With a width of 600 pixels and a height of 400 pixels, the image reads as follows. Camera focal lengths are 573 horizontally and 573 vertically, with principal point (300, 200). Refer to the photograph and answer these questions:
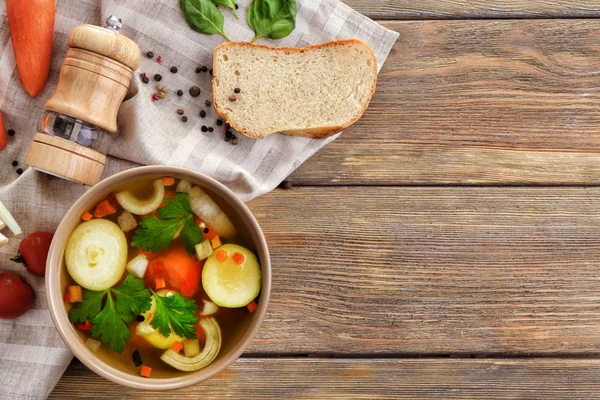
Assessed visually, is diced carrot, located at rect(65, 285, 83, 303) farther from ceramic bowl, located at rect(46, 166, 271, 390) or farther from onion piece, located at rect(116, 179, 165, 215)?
onion piece, located at rect(116, 179, 165, 215)

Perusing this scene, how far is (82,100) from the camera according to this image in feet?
4.69

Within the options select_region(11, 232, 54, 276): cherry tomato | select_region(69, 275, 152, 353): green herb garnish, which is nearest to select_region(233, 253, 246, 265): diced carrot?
select_region(69, 275, 152, 353): green herb garnish

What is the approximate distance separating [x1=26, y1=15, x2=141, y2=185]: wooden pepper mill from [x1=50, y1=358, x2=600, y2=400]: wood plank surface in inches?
23.5

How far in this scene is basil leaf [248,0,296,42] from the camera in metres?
1.61

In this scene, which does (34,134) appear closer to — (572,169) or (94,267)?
(94,267)

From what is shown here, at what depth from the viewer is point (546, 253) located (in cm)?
176

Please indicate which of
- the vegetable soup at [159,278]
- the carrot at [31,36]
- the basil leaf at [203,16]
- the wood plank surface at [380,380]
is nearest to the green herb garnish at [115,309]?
the vegetable soup at [159,278]

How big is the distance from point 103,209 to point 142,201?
0.31ft

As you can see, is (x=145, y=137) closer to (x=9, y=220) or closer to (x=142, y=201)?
(x=142, y=201)

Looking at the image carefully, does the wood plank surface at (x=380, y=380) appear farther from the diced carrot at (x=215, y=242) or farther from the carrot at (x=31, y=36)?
the carrot at (x=31, y=36)

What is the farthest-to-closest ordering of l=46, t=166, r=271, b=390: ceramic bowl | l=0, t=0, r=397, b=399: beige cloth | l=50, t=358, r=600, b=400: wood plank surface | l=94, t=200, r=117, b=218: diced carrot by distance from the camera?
l=50, t=358, r=600, b=400: wood plank surface, l=0, t=0, r=397, b=399: beige cloth, l=94, t=200, r=117, b=218: diced carrot, l=46, t=166, r=271, b=390: ceramic bowl

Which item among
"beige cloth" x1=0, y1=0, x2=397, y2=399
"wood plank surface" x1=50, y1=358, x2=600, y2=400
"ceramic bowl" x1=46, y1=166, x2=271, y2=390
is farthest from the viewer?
"wood plank surface" x1=50, y1=358, x2=600, y2=400

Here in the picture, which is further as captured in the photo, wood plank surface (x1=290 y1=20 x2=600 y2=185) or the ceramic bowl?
wood plank surface (x1=290 y1=20 x2=600 y2=185)

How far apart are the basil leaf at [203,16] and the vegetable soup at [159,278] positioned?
46 centimetres
